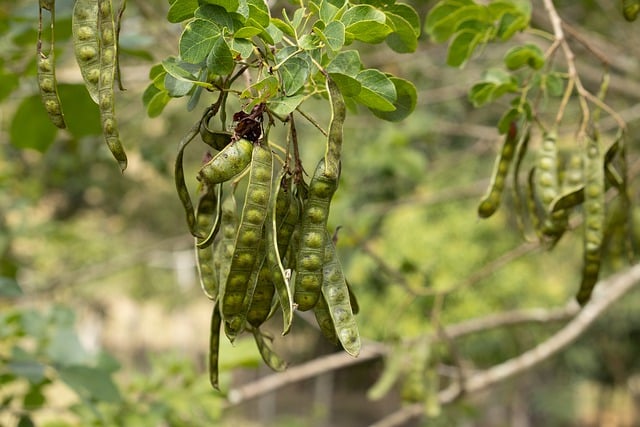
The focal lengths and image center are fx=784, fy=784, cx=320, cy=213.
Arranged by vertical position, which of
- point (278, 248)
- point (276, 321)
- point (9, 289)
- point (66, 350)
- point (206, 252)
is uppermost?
point (278, 248)

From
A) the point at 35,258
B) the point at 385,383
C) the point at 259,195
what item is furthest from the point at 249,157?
the point at 35,258

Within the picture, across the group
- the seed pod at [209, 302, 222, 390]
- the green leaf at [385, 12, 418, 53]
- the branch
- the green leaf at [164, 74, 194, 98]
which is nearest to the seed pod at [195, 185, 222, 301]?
the seed pod at [209, 302, 222, 390]

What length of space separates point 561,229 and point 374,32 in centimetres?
53

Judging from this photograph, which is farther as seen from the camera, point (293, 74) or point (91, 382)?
point (91, 382)

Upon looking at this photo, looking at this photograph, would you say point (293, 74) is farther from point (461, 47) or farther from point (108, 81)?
point (461, 47)

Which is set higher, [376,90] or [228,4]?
[228,4]

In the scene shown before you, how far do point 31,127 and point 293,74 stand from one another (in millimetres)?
1432

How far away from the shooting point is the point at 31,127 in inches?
84.3

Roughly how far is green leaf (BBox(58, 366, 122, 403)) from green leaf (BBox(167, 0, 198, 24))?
1.24 meters

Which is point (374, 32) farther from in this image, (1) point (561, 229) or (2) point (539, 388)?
(2) point (539, 388)

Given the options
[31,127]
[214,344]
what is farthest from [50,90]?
[31,127]

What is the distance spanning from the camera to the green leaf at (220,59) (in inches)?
36.0

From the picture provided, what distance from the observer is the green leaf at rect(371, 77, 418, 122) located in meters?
1.13

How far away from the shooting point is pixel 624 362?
413 inches
